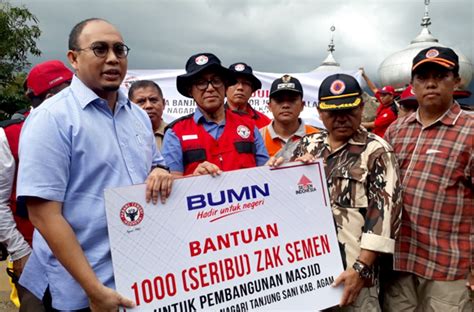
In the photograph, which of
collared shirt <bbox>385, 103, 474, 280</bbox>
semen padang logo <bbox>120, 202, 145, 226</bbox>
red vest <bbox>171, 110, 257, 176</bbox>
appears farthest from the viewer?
red vest <bbox>171, 110, 257, 176</bbox>

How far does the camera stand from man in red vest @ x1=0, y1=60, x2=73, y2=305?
270 cm

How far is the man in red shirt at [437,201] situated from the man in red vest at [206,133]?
1.11 metres

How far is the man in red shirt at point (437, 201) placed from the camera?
253cm

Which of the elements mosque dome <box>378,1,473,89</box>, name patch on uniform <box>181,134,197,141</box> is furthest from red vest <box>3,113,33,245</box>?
mosque dome <box>378,1,473,89</box>

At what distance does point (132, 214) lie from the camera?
1.84 m

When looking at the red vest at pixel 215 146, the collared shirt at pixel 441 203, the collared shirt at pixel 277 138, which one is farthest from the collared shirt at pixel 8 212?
the collared shirt at pixel 441 203

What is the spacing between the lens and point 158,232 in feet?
6.31

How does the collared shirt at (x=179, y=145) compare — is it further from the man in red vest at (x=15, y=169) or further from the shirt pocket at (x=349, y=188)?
the man in red vest at (x=15, y=169)

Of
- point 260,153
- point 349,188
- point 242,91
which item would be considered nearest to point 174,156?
point 260,153

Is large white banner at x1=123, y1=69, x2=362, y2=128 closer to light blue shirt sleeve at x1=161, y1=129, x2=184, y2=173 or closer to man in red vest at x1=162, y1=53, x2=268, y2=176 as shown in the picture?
man in red vest at x1=162, y1=53, x2=268, y2=176

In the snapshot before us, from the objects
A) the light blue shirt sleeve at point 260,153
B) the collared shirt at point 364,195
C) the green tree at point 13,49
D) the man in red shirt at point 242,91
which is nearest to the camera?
the collared shirt at point 364,195

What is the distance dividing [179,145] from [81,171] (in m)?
1.08

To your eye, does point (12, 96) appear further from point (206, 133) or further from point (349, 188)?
point (349, 188)

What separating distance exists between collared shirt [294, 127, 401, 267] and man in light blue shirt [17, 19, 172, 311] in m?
1.04
